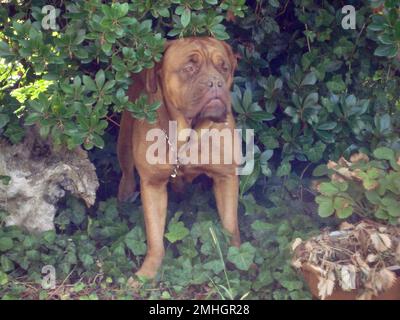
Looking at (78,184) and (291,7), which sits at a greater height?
(291,7)

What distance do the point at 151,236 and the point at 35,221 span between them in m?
0.59

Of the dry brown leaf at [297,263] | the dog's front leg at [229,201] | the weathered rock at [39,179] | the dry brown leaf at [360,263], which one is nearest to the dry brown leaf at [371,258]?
the dry brown leaf at [360,263]

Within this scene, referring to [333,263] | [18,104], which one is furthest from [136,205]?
[333,263]

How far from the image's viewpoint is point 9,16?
384 centimetres

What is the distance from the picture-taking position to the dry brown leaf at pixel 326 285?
3.03m

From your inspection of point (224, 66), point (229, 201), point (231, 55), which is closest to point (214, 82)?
point (224, 66)

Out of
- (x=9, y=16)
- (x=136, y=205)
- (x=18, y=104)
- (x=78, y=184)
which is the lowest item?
(x=136, y=205)

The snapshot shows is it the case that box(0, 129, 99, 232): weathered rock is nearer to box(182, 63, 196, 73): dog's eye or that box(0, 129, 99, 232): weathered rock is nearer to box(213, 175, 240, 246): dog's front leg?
box(213, 175, 240, 246): dog's front leg

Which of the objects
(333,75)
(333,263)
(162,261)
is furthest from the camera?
(333,75)

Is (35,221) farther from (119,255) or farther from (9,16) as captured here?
(9,16)

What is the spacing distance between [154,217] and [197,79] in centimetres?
70

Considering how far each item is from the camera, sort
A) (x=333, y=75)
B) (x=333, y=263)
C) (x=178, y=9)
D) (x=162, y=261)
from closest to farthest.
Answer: (x=333, y=263) < (x=178, y=9) < (x=162, y=261) < (x=333, y=75)

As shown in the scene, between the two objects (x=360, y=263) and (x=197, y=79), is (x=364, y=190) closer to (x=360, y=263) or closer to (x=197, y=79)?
(x=360, y=263)

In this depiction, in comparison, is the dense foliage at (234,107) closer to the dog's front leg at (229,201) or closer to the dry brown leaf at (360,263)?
the dog's front leg at (229,201)
